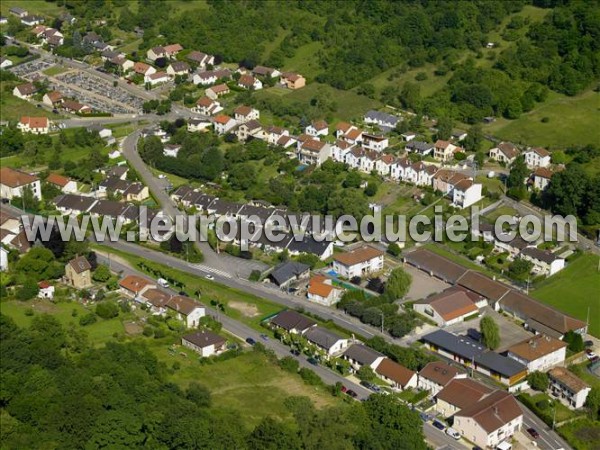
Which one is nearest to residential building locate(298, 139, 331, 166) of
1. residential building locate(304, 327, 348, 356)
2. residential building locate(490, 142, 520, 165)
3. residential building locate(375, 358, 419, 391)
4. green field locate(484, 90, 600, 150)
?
residential building locate(490, 142, 520, 165)

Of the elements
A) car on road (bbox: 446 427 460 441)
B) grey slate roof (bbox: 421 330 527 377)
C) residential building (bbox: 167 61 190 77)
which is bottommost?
car on road (bbox: 446 427 460 441)

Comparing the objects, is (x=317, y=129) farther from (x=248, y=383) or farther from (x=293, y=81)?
(x=248, y=383)

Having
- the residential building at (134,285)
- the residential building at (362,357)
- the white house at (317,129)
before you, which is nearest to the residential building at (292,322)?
the residential building at (362,357)

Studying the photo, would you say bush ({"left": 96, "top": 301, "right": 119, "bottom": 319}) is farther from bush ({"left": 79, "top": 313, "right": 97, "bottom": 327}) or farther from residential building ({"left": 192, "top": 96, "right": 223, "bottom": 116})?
residential building ({"left": 192, "top": 96, "right": 223, "bottom": 116})

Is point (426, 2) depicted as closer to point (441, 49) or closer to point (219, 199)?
point (441, 49)

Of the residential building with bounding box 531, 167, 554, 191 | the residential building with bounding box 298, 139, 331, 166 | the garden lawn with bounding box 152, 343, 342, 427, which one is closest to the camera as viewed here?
the garden lawn with bounding box 152, 343, 342, 427

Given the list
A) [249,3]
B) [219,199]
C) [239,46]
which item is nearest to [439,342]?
[219,199]

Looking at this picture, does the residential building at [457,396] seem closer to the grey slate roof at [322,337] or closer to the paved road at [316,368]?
the paved road at [316,368]
